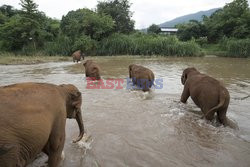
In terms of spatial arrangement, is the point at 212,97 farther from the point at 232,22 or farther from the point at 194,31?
the point at 194,31

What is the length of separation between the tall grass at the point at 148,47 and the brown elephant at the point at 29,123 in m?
21.3

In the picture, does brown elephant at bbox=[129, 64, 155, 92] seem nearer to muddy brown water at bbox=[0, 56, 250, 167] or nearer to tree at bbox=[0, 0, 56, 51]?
muddy brown water at bbox=[0, 56, 250, 167]

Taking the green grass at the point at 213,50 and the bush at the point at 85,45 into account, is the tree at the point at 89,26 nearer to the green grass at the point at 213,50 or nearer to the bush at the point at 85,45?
the bush at the point at 85,45

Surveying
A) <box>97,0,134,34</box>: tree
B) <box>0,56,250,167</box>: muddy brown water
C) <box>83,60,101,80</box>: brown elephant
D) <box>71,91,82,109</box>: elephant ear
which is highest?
<box>97,0,134,34</box>: tree

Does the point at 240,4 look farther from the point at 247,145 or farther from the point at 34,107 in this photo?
the point at 34,107

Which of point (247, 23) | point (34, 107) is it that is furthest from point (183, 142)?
point (247, 23)

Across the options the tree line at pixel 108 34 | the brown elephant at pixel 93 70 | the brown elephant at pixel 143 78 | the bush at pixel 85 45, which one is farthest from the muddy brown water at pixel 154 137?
the bush at pixel 85 45

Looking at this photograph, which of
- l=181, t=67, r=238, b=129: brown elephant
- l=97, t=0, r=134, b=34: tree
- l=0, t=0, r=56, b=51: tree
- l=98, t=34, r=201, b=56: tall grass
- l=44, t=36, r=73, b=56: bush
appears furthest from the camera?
l=97, t=0, r=134, b=34: tree

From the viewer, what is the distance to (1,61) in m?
15.7

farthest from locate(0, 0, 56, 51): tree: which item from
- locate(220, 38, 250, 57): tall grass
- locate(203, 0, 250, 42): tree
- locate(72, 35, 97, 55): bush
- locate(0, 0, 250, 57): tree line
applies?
locate(203, 0, 250, 42): tree

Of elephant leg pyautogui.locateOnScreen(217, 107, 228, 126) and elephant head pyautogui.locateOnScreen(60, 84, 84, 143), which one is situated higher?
elephant head pyautogui.locateOnScreen(60, 84, 84, 143)

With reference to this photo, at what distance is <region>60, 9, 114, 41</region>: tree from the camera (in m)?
25.9

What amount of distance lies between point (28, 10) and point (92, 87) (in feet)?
71.8

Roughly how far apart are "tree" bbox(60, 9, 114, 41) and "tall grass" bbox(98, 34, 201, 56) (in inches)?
68.7
